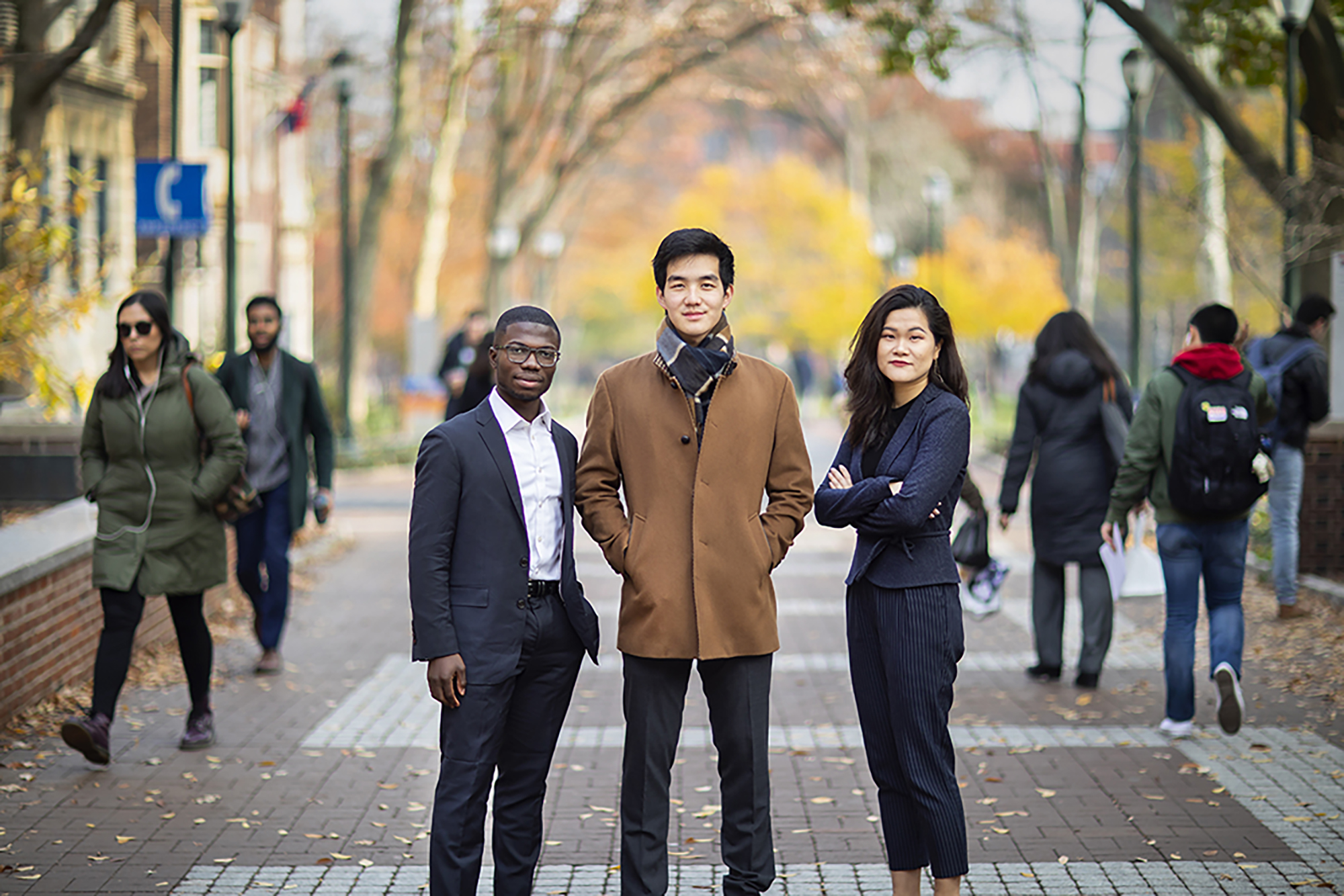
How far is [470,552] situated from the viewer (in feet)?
14.2

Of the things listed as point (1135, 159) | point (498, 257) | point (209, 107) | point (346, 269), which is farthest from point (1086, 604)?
point (209, 107)

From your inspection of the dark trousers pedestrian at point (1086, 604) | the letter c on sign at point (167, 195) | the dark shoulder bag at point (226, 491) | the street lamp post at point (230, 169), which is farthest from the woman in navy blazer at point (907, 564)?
the street lamp post at point (230, 169)

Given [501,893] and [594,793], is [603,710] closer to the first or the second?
[594,793]

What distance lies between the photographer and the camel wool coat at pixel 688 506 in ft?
14.2

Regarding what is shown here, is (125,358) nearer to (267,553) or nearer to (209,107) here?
(267,553)

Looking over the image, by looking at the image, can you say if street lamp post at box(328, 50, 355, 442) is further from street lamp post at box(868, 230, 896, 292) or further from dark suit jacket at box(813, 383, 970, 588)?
dark suit jacket at box(813, 383, 970, 588)

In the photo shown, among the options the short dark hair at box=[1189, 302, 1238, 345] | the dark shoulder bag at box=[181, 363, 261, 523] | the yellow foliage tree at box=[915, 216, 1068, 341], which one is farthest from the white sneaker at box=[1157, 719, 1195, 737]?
the yellow foliage tree at box=[915, 216, 1068, 341]

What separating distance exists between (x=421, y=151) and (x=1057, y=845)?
36.8m

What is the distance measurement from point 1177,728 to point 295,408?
16.0 ft

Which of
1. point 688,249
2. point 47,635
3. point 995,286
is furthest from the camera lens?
point 995,286

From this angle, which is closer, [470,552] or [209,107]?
[470,552]

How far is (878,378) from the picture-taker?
15.5 ft

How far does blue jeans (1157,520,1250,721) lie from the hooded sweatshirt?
7 cm

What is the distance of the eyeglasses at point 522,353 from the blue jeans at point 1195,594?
364 cm
